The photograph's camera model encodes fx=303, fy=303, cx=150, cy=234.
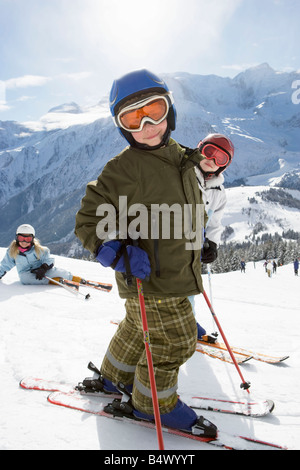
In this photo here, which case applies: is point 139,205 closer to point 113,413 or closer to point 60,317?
point 113,413

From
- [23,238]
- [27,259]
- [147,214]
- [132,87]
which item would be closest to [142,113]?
[132,87]

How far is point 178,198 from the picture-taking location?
221cm

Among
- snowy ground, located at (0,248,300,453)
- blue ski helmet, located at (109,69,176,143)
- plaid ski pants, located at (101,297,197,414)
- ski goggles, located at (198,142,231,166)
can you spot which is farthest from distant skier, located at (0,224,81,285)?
plaid ski pants, located at (101,297,197,414)

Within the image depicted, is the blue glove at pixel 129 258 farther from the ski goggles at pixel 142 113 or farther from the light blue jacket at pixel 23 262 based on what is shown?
the light blue jacket at pixel 23 262

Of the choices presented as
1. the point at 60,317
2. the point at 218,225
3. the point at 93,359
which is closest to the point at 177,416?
the point at 93,359

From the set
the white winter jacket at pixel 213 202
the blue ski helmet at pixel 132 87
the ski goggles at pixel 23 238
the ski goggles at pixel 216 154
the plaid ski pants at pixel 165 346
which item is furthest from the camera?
the ski goggles at pixel 23 238

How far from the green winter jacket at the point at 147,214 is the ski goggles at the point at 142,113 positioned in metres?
0.27

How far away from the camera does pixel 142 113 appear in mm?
2357

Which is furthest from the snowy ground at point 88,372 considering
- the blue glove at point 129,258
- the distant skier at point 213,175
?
the distant skier at point 213,175

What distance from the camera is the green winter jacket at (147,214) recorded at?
6.97 feet

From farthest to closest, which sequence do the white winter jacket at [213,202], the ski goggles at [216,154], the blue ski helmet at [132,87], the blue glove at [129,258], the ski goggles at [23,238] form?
1. the ski goggles at [23,238]
2. the white winter jacket at [213,202]
3. the ski goggles at [216,154]
4. the blue ski helmet at [132,87]
5. the blue glove at [129,258]

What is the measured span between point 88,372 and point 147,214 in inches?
75.0

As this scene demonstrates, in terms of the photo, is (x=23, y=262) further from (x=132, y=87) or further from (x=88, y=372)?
(x=132, y=87)
